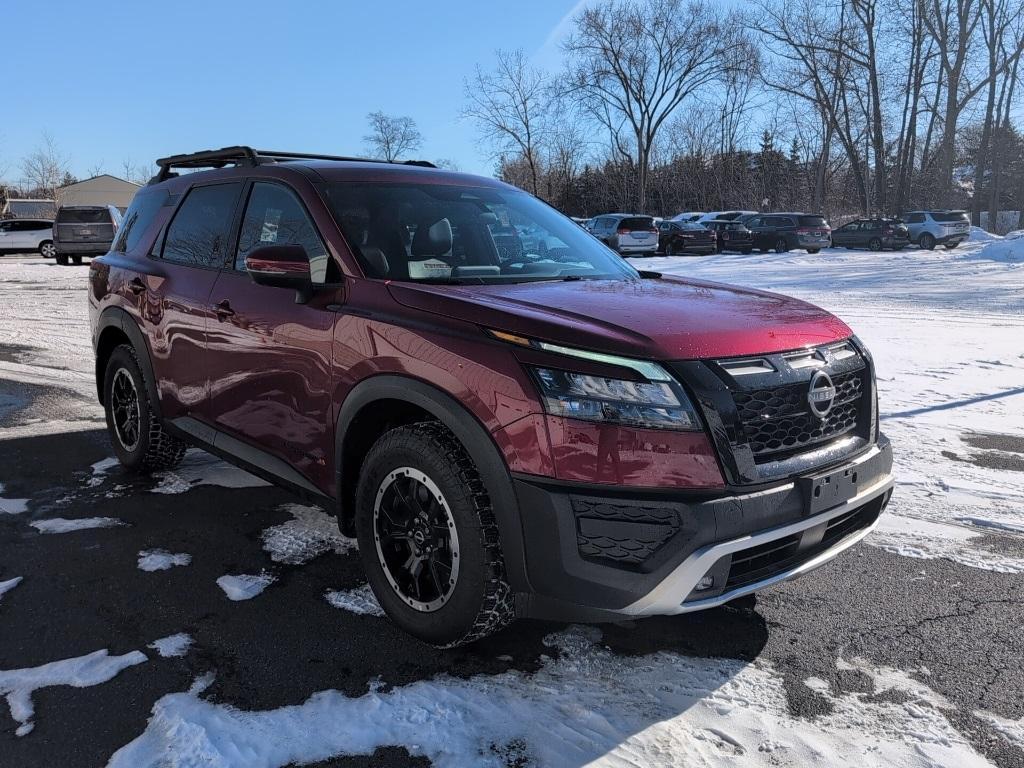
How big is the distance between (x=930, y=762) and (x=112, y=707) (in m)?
2.52

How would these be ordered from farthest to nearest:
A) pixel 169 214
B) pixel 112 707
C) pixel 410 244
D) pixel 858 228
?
pixel 858 228 → pixel 169 214 → pixel 410 244 → pixel 112 707

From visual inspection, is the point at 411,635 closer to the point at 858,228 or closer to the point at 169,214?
the point at 169,214

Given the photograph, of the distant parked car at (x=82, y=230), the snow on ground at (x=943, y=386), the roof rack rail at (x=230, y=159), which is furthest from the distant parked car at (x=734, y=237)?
the roof rack rail at (x=230, y=159)

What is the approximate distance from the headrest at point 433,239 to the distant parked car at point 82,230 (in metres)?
24.3

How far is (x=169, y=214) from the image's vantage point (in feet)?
15.2

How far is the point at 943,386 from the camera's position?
23.9 feet

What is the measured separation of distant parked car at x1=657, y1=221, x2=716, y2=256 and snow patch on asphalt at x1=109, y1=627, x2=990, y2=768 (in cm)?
2870

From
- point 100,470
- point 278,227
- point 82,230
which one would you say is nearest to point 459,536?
point 278,227

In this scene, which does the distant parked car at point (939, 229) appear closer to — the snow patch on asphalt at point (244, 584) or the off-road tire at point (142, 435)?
the off-road tire at point (142, 435)

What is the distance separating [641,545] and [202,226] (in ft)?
10.2

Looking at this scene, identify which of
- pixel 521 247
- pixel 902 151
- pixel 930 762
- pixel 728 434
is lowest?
pixel 930 762

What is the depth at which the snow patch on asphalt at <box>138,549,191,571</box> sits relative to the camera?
3.64 m

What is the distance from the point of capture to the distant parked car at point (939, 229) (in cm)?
3072

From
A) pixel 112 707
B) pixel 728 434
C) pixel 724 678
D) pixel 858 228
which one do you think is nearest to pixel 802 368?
pixel 728 434
